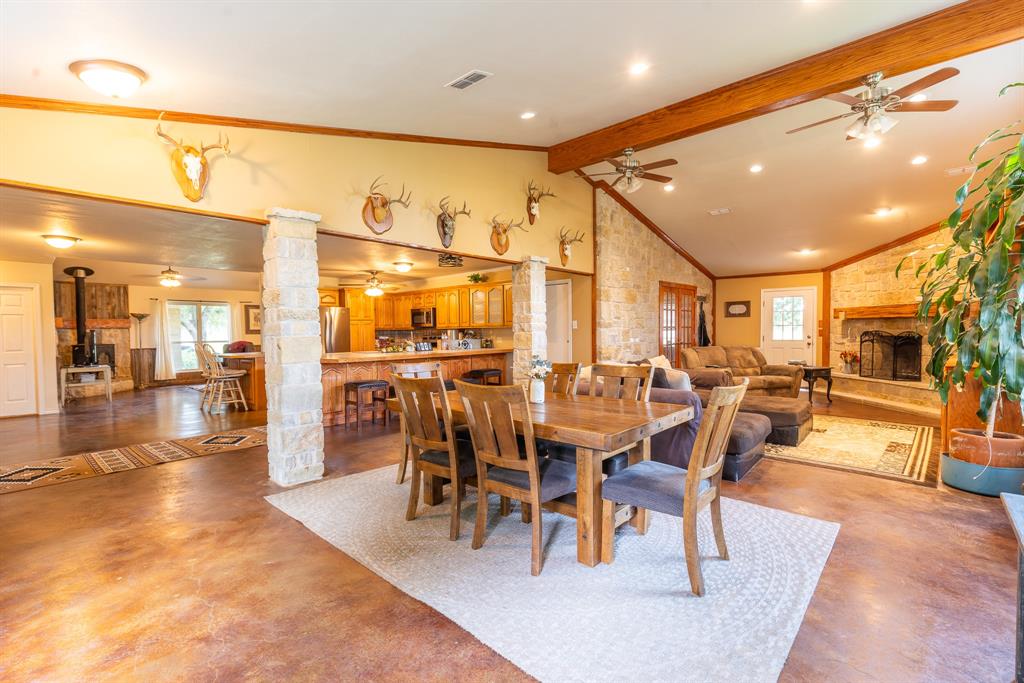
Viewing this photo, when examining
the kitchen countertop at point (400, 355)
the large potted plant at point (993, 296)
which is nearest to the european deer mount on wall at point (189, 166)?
the kitchen countertop at point (400, 355)

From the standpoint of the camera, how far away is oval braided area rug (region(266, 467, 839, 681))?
1.80m

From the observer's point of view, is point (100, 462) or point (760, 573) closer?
point (760, 573)

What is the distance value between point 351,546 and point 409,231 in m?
3.10

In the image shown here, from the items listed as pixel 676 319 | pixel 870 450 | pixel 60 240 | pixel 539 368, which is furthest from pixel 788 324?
pixel 60 240

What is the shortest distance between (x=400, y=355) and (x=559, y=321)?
2592 millimetres

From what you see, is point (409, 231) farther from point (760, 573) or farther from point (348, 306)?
point (348, 306)

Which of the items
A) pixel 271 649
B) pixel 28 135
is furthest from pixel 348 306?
pixel 271 649

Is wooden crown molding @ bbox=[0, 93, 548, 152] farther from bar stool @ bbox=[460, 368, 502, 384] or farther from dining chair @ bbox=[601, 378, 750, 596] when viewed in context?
dining chair @ bbox=[601, 378, 750, 596]

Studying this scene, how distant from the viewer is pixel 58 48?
239 cm

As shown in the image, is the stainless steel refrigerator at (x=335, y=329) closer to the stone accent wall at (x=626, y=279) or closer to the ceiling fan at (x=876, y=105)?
the stone accent wall at (x=626, y=279)

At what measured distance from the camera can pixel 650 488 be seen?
7.53 feet

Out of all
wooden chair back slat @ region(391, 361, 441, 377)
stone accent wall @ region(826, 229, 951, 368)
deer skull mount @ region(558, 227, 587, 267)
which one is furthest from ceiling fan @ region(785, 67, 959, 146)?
stone accent wall @ region(826, 229, 951, 368)

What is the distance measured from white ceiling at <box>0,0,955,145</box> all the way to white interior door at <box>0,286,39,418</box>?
19.2 ft

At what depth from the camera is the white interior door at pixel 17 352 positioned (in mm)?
6707
